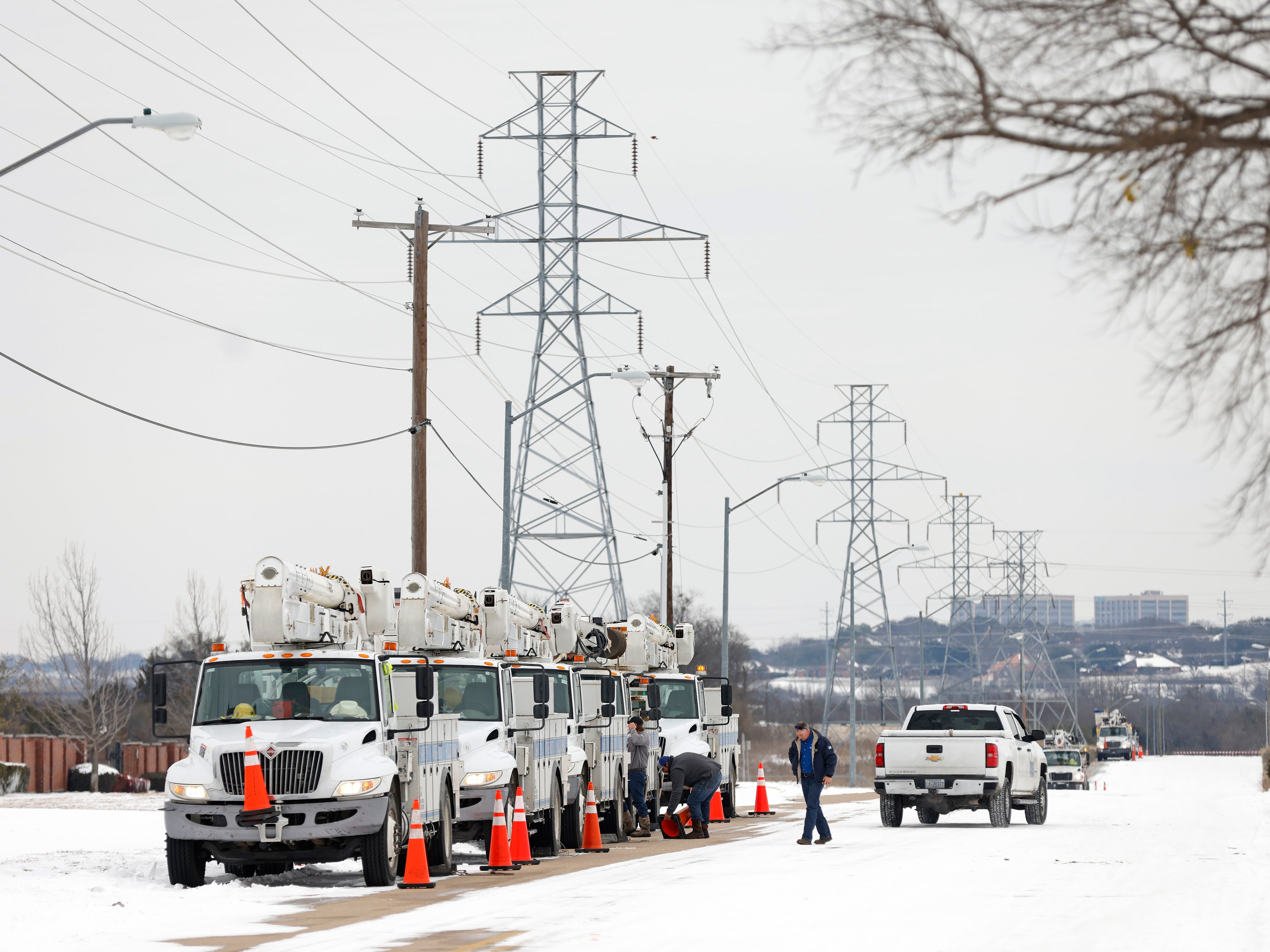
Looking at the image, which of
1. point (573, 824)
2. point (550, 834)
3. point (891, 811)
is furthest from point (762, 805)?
point (550, 834)

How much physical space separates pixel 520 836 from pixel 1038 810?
44.8 feet

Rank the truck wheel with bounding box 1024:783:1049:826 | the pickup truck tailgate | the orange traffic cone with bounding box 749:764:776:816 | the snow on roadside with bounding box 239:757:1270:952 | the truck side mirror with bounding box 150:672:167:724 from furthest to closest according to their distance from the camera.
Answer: the orange traffic cone with bounding box 749:764:776:816
the truck wheel with bounding box 1024:783:1049:826
the pickup truck tailgate
the truck side mirror with bounding box 150:672:167:724
the snow on roadside with bounding box 239:757:1270:952

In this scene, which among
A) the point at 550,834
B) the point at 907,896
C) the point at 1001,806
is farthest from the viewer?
the point at 1001,806

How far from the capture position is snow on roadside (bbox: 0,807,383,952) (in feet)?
48.2

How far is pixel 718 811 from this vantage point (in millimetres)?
33562

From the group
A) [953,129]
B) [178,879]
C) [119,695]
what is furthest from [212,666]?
[119,695]

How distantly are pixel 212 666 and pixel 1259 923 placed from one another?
10680 mm

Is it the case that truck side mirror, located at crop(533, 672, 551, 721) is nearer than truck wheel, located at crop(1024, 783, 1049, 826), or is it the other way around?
truck side mirror, located at crop(533, 672, 551, 721)

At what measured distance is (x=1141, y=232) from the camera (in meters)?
8.84

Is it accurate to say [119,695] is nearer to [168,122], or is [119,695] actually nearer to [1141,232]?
[168,122]

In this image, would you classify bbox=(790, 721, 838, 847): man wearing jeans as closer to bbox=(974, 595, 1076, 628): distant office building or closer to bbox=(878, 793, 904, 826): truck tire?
bbox=(878, 793, 904, 826): truck tire

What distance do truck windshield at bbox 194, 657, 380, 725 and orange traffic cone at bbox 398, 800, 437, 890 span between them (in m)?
1.24

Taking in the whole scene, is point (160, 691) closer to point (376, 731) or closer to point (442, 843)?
point (376, 731)

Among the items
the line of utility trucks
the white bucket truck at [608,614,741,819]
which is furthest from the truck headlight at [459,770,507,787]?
the white bucket truck at [608,614,741,819]
